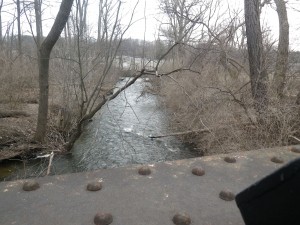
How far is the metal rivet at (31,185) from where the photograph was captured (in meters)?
1.46

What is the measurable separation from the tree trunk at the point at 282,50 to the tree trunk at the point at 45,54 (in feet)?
14.7

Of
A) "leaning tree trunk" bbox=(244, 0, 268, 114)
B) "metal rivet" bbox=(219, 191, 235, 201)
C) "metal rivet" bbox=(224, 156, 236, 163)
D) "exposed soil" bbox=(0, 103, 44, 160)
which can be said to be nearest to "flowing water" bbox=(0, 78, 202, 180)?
"exposed soil" bbox=(0, 103, 44, 160)

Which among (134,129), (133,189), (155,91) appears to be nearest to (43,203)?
(133,189)

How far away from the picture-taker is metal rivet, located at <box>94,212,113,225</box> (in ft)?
3.99

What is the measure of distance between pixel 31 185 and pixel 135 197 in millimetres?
596

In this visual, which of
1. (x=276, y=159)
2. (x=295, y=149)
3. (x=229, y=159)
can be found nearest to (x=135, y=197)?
(x=229, y=159)

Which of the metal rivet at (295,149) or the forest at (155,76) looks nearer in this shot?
the metal rivet at (295,149)

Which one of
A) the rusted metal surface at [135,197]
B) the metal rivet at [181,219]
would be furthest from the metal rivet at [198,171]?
the metal rivet at [181,219]

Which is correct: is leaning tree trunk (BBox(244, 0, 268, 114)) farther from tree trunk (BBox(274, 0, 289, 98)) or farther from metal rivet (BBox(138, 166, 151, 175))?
metal rivet (BBox(138, 166, 151, 175))

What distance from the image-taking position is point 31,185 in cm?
147

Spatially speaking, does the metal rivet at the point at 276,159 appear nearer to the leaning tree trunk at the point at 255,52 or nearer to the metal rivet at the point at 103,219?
the metal rivet at the point at 103,219

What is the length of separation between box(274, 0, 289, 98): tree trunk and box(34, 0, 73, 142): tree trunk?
4.48 metres

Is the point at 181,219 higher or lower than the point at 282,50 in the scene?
lower

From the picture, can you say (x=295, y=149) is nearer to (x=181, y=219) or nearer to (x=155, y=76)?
(x=181, y=219)
